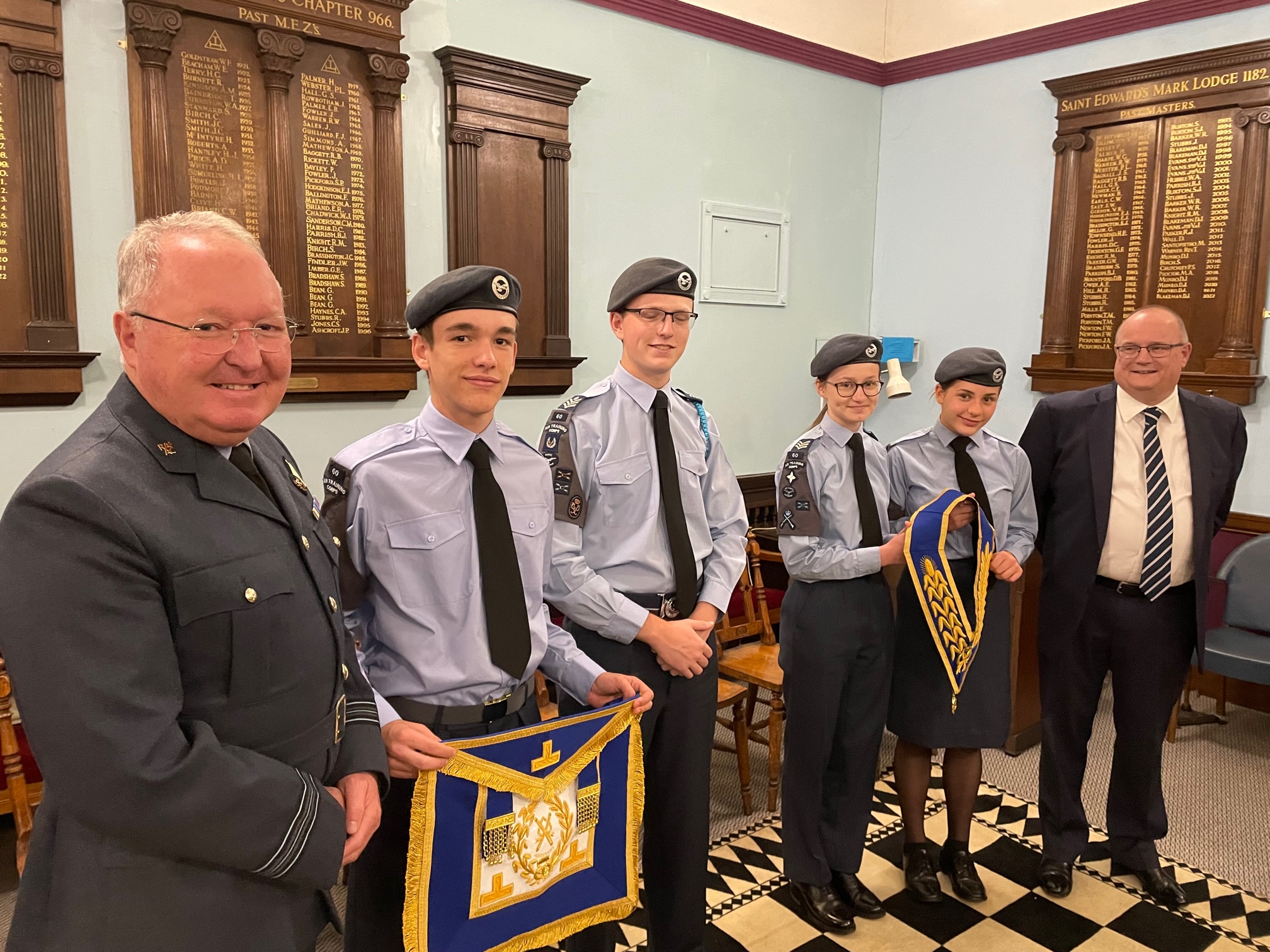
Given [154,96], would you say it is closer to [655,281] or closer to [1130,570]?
[655,281]

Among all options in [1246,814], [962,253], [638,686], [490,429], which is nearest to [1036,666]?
[1246,814]

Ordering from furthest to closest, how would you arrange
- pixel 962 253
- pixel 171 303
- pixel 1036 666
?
pixel 962 253 → pixel 1036 666 → pixel 171 303

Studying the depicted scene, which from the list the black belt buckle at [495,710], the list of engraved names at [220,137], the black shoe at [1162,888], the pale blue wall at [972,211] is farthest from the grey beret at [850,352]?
the pale blue wall at [972,211]

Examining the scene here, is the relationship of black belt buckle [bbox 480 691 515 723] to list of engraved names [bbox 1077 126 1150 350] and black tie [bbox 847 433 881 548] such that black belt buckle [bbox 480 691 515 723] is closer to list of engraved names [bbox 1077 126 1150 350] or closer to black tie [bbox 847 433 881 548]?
black tie [bbox 847 433 881 548]

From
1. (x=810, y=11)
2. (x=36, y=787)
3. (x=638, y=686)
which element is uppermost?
(x=810, y=11)

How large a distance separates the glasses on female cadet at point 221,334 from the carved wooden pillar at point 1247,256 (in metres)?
4.45

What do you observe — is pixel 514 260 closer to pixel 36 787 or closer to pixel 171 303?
pixel 36 787

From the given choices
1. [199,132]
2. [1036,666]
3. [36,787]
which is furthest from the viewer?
[1036,666]

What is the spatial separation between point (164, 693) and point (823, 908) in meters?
2.15

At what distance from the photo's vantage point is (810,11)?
501 cm

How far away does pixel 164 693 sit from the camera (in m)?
1.07

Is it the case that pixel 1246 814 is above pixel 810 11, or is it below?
below

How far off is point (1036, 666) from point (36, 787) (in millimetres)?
3723

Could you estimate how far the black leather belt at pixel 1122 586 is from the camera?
107 inches
